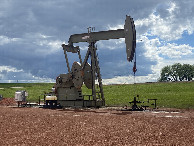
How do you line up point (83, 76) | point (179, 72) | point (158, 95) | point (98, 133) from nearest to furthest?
point (98, 133), point (83, 76), point (158, 95), point (179, 72)

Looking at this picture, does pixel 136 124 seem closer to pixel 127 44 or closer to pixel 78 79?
pixel 127 44

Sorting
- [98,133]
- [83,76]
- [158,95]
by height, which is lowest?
[98,133]

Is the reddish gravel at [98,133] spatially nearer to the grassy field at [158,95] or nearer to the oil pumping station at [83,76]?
the oil pumping station at [83,76]

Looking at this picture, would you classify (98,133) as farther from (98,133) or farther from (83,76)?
(83,76)

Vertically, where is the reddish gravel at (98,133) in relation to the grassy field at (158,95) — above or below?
→ below

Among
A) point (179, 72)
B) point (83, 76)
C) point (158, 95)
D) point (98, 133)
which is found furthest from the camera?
point (179, 72)

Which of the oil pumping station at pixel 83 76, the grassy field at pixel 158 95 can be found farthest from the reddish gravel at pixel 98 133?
the grassy field at pixel 158 95

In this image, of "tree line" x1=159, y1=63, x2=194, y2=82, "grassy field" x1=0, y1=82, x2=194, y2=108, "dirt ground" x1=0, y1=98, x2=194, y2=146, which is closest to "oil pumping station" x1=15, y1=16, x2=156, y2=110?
"grassy field" x1=0, y1=82, x2=194, y2=108

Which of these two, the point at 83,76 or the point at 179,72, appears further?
the point at 179,72

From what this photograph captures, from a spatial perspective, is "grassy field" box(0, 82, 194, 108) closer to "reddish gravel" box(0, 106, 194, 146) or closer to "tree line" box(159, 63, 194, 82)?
"reddish gravel" box(0, 106, 194, 146)

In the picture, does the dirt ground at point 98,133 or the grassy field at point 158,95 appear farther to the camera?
the grassy field at point 158,95

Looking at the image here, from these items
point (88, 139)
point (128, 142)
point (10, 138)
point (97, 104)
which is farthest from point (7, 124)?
point (97, 104)

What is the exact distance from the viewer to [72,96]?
19766 millimetres

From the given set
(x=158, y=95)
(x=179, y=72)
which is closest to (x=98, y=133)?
(x=158, y=95)
